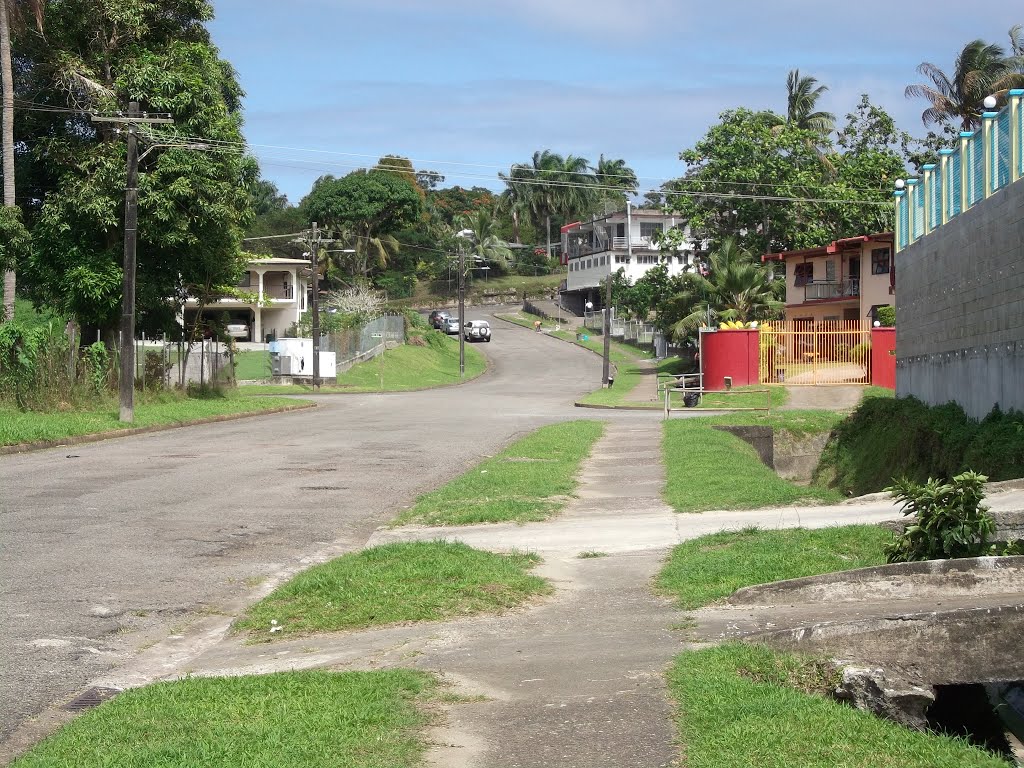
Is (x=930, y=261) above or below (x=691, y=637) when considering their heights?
above

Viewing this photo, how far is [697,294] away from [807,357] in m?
20.8

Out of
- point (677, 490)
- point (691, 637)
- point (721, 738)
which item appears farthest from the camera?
point (677, 490)

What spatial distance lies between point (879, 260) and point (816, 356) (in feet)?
46.5

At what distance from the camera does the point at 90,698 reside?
671 centimetres

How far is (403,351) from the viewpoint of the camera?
66.9 meters

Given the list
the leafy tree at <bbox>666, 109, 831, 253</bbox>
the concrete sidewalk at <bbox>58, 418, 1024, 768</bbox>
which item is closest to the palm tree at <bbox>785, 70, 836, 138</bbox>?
the leafy tree at <bbox>666, 109, 831, 253</bbox>

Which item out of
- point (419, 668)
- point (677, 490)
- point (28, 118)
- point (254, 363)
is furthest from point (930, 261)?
point (254, 363)

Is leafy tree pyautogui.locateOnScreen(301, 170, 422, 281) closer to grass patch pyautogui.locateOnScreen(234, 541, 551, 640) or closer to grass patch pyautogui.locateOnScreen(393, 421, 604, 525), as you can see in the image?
grass patch pyautogui.locateOnScreen(393, 421, 604, 525)

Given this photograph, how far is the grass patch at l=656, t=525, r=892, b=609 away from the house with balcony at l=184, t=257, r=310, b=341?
203 feet

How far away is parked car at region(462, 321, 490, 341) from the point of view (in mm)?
80500

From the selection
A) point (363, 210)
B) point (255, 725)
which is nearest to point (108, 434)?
point (255, 725)

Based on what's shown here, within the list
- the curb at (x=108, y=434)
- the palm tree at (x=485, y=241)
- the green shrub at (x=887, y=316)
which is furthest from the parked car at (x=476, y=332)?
the curb at (x=108, y=434)

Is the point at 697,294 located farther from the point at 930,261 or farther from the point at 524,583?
the point at 524,583

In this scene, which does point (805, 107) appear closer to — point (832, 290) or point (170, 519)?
point (832, 290)
